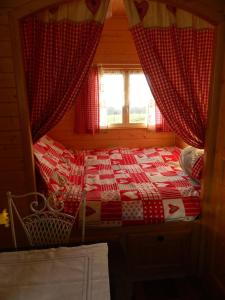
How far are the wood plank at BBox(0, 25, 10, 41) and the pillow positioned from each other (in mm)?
1803

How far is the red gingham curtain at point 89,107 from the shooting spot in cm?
346

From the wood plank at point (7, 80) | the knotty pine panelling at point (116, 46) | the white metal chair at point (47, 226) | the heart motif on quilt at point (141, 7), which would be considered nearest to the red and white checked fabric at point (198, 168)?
the white metal chair at point (47, 226)

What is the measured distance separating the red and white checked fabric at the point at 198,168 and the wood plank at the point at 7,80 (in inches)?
65.1

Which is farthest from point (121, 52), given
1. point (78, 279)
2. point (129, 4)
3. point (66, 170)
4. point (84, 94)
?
point (78, 279)

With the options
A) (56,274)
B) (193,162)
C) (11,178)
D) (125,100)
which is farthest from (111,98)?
(56,274)

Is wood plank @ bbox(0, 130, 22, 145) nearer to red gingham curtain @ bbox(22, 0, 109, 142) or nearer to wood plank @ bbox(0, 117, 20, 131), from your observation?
wood plank @ bbox(0, 117, 20, 131)

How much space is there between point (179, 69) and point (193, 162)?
0.90 m

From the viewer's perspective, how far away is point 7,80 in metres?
1.67

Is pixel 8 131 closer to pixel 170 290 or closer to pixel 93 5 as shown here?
pixel 93 5

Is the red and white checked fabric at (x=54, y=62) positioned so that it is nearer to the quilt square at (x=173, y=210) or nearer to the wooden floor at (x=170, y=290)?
the quilt square at (x=173, y=210)

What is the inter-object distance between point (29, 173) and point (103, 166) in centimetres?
120

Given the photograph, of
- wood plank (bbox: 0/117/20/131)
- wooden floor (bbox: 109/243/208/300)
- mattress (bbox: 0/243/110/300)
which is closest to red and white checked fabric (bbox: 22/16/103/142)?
wood plank (bbox: 0/117/20/131)

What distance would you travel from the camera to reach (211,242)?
6.57 feet

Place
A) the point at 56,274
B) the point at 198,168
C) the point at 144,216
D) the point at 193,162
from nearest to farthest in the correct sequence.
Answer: the point at 56,274
the point at 144,216
the point at 198,168
the point at 193,162
